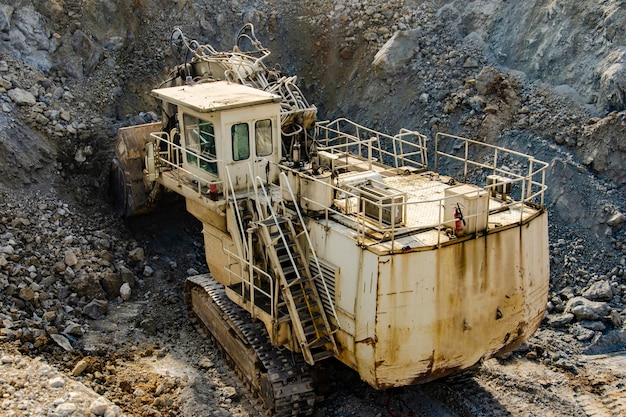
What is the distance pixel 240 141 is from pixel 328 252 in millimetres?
2609

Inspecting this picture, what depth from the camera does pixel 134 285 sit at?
15531 mm

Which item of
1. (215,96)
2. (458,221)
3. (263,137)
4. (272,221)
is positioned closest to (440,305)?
(458,221)

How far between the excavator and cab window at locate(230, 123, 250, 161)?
2cm

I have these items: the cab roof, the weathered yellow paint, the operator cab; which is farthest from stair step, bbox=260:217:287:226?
the cab roof

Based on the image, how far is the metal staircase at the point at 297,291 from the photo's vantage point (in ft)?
38.3

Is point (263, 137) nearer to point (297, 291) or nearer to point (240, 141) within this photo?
point (240, 141)

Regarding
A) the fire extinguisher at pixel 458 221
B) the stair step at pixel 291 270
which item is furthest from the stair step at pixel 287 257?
the fire extinguisher at pixel 458 221

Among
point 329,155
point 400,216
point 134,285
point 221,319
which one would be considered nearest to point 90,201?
point 134,285

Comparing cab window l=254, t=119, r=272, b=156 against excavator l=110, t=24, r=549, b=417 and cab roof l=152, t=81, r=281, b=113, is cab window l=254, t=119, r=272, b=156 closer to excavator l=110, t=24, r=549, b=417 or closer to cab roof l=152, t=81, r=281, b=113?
excavator l=110, t=24, r=549, b=417

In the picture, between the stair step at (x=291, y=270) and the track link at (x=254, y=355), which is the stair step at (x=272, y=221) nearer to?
the stair step at (x=291, y=270)

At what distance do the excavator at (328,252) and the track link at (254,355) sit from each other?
0.08 feet

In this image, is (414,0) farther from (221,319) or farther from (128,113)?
(221,319)

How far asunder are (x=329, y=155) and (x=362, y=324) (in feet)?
11.0

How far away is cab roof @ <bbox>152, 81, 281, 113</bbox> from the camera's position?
12.8 m
